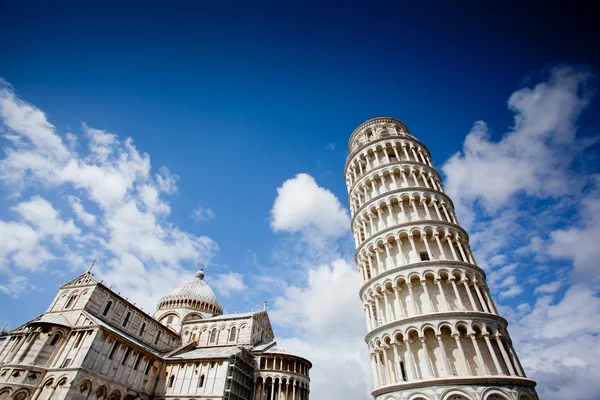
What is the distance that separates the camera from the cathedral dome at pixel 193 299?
47594 mm

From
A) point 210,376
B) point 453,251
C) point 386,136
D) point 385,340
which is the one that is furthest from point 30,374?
point 386,136

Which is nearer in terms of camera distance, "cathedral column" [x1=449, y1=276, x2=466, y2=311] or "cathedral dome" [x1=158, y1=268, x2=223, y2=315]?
"cathedral column" [x1=449, y1=276, x2=466, y2=311]

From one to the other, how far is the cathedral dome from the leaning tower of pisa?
32.2 metres

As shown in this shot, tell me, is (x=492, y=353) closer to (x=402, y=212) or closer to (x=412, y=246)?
(x=412, y=246)

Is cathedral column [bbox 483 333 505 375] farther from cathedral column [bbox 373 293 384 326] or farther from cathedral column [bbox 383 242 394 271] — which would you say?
cathedral column [bbox 383 242 394 271]

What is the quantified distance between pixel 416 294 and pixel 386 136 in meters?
15.0

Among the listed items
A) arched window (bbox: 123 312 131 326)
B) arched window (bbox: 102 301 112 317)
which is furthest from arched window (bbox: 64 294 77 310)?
arched window (bbox: 123 312 131 326)

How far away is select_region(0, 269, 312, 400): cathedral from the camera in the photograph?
83.2 ft

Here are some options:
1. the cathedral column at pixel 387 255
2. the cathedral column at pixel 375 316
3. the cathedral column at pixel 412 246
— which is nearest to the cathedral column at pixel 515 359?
the cathedral column at pixel 412 246

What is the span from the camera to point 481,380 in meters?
15.6

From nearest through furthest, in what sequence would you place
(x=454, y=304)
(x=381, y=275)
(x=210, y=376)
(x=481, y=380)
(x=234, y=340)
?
(x=481, y=380) < (x=454, y=304) < (x=381, y=275) < (x=210, y=376) < (x=234, y=340)

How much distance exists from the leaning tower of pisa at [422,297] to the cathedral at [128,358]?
18.2 m

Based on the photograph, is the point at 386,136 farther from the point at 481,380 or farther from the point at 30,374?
the point at 30,374

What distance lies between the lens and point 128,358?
99.8 ft
